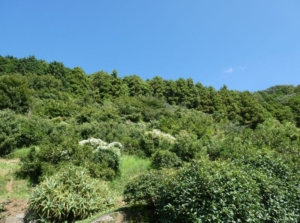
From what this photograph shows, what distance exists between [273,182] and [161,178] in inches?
103

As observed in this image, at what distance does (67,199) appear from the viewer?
609 centimetres

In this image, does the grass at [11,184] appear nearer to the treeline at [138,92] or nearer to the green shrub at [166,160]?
the green shrub at [166,160]

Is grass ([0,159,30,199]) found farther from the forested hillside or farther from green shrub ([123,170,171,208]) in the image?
green shrub ([123,170,171,208])

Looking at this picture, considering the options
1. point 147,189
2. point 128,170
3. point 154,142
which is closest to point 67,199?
point 147,189

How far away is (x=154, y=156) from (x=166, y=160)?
65 cm

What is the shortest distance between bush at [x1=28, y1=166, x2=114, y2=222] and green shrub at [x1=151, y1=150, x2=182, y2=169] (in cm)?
390

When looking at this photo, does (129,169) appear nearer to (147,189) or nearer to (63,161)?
(63,161)

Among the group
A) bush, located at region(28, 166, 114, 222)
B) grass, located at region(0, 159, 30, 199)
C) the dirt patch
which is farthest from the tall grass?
the dirt patch

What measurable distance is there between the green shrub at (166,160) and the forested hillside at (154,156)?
0.04m

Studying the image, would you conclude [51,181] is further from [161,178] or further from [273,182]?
[273,182]

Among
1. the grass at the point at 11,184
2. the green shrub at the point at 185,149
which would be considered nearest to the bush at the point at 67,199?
the grass at the point at 11,184

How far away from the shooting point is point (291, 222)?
17.1 feet

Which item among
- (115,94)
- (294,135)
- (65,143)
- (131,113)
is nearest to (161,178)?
(65,143)

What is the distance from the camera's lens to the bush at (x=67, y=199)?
19.9 ft
